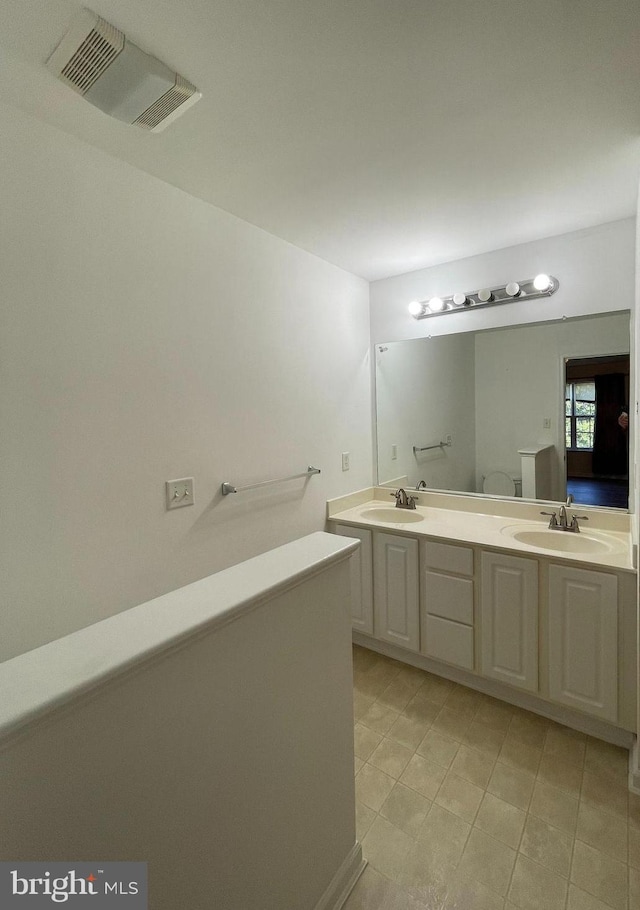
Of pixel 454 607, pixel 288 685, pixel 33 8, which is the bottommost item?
pixel 454 607

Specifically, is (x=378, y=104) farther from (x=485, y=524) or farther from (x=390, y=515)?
(x=390, y=515)

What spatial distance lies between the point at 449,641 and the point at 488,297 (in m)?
1.88

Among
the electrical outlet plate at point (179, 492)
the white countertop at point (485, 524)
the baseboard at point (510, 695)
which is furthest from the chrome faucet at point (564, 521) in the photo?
the electrical outlet plate at point (179, 492)

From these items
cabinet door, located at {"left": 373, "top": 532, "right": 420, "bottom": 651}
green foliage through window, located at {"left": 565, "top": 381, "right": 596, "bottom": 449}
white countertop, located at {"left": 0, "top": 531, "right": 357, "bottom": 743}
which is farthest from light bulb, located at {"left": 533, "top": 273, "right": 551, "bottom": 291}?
white countertop, located at {"left": 0, "top": 531, "right": 357, "bottom": 743}

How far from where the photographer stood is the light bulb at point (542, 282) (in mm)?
2094

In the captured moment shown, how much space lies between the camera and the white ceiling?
3.04ft

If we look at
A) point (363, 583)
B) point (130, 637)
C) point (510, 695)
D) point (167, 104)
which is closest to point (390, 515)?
point (363, 583)

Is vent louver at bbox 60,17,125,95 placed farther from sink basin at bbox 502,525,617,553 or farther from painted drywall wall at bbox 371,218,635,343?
sink basin at bbox 502,525,617,553

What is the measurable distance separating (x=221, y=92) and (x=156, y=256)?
59 centimetres

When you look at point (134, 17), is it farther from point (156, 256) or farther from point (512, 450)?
point (512, 450)

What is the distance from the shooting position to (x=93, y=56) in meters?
0.97

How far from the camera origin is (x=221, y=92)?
1122 millimetres

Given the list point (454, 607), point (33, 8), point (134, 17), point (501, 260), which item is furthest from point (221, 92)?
point (454, 607)

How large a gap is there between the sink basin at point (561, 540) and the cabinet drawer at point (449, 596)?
0.36 metres
